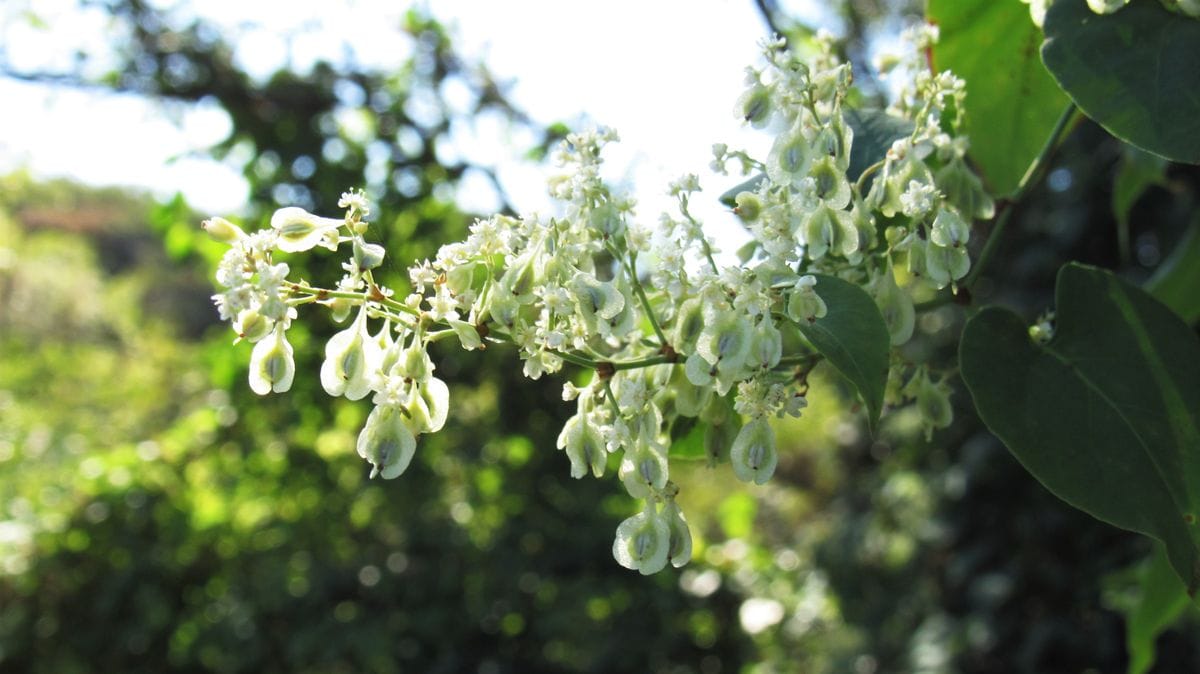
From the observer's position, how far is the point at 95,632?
91.2 inches

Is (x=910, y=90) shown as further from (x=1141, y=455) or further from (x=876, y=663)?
(x=876, y=663)

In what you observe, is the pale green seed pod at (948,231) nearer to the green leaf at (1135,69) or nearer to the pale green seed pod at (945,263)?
the pale green seed pod at (945,263)

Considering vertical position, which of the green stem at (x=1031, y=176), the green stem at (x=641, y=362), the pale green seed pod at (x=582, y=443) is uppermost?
the green stem at (x=1031, y=176)

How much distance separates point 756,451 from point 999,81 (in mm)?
498

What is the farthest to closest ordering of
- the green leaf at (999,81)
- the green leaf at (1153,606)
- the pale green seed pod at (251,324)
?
the green leaf at (1153,606)
the green leaf at (999,81)
the pale green seed pod at (251,324)

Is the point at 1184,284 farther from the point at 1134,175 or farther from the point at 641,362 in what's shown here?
the point at 641,362

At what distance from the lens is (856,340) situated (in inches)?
20.3

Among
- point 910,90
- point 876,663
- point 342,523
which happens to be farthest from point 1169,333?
point 876,663

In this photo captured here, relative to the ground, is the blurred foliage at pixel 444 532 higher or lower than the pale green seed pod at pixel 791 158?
lower

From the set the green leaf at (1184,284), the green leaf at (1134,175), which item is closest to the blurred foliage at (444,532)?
the green leaf at (1134,175)

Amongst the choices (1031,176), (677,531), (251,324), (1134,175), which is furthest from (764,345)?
(1134,175)

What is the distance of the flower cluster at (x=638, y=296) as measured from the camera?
0.51 m

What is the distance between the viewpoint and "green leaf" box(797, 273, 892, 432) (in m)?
0.50

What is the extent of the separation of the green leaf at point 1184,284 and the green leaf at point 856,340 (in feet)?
2.13
